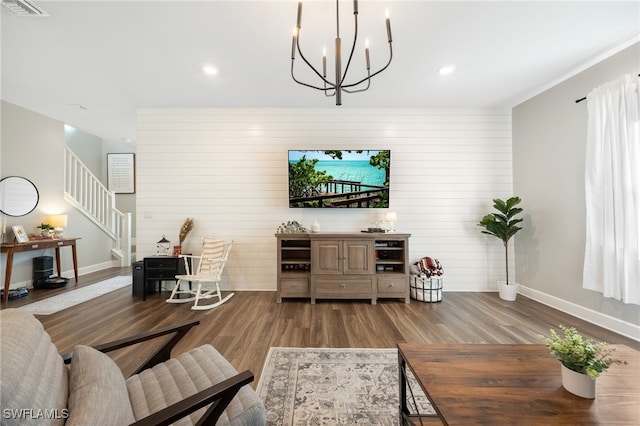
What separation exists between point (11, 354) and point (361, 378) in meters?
1.85

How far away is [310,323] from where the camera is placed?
292 centimetres

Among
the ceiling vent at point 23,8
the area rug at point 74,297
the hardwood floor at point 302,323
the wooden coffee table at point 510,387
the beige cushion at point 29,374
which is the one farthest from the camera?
the area rug at point 74,297

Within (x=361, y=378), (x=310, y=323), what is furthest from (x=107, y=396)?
(x=310, y=323)

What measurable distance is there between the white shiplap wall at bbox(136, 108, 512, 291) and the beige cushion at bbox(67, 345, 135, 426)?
10.1ft

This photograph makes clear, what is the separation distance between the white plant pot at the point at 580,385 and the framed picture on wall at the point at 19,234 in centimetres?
628

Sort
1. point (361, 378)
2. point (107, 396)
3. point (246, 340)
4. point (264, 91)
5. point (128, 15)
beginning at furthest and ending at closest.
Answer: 1. point (264, 91)
2. point (246, 340)
3. point (128, 15)
4. point (361, 378)
5. point (107, 396)

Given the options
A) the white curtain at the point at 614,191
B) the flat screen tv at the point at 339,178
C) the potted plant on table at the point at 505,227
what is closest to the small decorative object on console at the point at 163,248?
the flat screen tv at the point at 339,178

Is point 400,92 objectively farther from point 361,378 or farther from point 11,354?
point 11,354

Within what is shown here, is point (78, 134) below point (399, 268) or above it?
above

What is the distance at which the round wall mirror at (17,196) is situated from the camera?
3979mm

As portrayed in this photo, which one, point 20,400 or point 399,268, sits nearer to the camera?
point 20,400

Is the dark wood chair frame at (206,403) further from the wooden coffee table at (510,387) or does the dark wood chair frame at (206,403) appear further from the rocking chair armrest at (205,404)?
the wooden coffee table at (510,387)

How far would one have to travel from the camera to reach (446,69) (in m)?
3.06

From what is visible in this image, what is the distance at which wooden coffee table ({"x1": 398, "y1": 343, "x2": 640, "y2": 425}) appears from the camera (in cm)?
98
